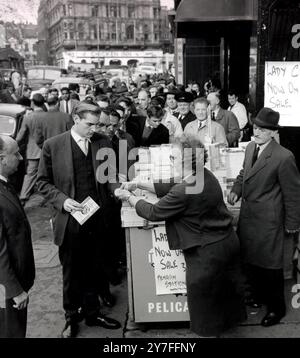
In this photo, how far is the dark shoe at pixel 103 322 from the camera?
4352 millimetres

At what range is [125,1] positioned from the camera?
87.2m

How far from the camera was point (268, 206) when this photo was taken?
13.3 ft

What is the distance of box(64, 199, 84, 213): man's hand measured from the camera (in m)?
3.89

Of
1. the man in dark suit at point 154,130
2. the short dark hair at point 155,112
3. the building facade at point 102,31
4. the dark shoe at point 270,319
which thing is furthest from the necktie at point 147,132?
the building facade at point 102,31

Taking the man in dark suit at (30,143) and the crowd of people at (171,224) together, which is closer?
the crowd of people at (171,224)

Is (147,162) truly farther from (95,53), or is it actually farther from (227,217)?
(95,53)

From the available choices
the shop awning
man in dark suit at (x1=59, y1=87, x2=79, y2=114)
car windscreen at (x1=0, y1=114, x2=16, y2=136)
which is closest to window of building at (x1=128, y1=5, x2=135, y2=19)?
man in dark suit at (x1=59, y1=87, x2=79, y2=114)

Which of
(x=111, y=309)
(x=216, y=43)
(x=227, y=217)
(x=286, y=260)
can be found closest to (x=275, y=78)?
(x=286, y=260)

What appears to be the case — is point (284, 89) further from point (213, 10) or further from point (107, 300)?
point (107, 300)

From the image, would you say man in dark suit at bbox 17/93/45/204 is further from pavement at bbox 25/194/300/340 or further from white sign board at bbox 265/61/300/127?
white sign board at bbox 265/61/300/127

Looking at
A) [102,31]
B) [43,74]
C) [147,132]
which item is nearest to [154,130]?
[147,132]

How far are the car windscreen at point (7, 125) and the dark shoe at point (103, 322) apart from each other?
5.99 m

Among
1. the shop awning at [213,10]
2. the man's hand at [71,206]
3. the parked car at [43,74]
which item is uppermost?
the shop awning at [213,10]

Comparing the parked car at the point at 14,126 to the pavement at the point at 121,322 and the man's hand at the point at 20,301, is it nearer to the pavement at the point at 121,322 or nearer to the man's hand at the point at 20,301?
the pavement at the point at 121,322
